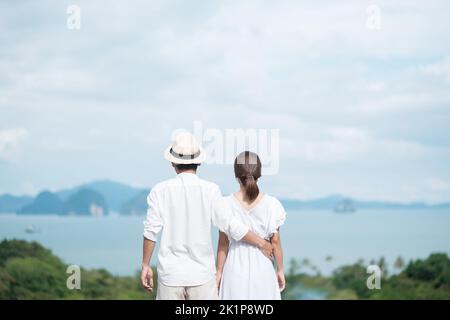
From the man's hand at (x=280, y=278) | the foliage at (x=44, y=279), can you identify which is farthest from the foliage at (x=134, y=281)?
the man's hand at (x=280, y=278)

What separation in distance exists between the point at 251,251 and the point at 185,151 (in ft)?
2.60

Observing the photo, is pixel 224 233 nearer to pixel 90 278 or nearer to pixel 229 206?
pixel 229 206

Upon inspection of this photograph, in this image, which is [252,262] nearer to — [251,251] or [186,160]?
[251,251]

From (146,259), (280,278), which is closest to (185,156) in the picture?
(146,259)

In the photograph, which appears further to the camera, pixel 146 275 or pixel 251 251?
pixel 251 251

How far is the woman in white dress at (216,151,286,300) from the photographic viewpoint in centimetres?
443

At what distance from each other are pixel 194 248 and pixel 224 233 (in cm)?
27

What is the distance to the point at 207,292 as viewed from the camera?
438 cm

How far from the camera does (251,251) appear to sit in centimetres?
452

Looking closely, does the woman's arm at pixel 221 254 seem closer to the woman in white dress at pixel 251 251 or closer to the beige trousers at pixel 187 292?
the woman in white dress at pixel 251 251

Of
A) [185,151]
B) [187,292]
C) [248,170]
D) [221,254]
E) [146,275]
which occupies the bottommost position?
[187,292]

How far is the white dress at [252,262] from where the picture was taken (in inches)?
176

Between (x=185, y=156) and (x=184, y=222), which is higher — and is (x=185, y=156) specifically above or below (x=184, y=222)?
above


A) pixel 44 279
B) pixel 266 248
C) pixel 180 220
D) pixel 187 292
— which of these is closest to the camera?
pixel 180 220
